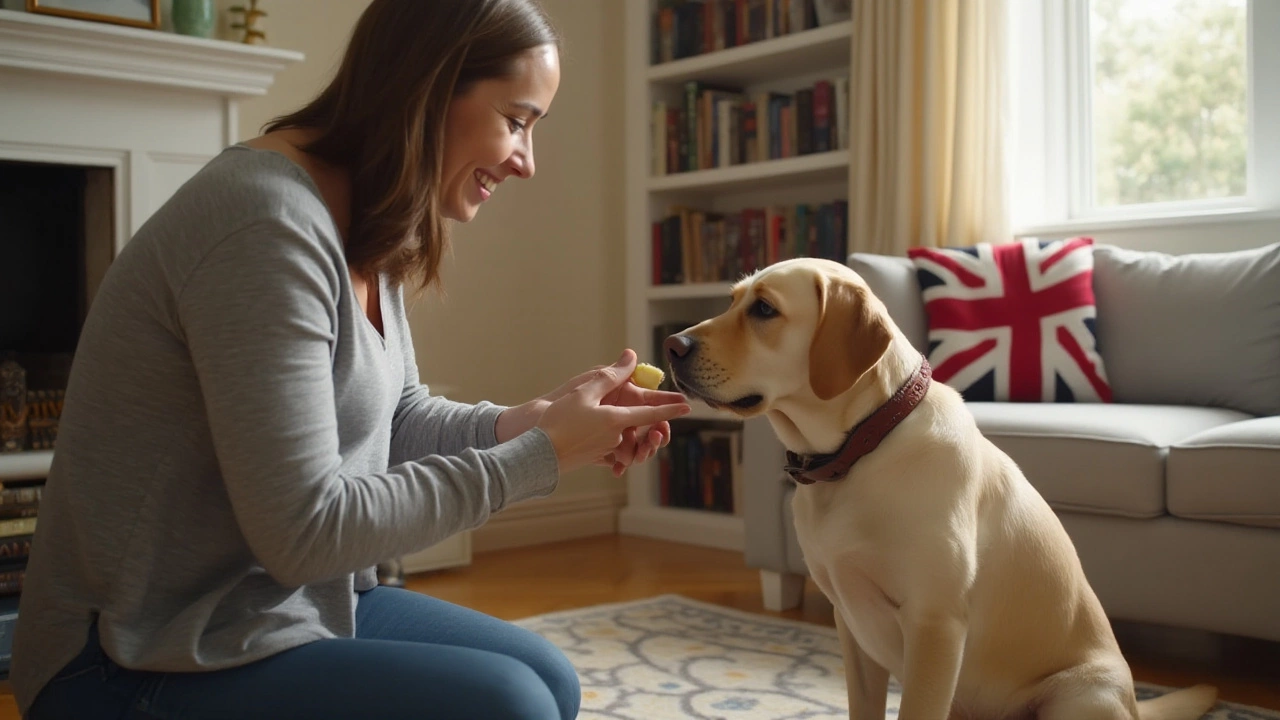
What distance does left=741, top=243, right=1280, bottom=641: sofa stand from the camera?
2115mm

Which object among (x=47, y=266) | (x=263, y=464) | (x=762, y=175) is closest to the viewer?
(x=263, y=464)

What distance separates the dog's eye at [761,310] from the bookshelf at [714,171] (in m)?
2.26

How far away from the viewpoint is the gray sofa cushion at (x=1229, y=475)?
2064 millimetres

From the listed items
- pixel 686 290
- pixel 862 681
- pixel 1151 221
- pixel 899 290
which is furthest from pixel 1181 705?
pixel 686 290

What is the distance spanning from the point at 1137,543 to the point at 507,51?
168cm

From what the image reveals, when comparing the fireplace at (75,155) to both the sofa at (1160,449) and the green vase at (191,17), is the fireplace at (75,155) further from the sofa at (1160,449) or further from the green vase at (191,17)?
the sofa at (1160,449)

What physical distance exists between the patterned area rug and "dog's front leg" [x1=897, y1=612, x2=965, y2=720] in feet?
2.19

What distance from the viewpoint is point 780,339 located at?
4.92ft

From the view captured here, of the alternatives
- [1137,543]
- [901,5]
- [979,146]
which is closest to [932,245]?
[979,146]

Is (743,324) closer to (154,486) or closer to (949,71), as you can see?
(154,486)

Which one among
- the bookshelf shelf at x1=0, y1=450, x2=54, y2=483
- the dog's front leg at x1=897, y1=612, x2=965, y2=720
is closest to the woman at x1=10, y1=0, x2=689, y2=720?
the dog's front leg at x1=897, y1=612, x2=965, y2=720

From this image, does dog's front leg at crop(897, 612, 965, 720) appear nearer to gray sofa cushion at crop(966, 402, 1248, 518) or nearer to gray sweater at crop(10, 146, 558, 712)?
gray sweater at crop(10, 146, 558, 712)

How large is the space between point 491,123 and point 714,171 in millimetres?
2815

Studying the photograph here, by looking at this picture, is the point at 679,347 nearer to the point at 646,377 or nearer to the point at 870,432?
the point at 646,377
